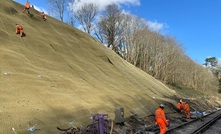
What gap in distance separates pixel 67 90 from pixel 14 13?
1155 cm

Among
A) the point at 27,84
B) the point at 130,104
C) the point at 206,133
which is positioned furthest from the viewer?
the point at 130,104

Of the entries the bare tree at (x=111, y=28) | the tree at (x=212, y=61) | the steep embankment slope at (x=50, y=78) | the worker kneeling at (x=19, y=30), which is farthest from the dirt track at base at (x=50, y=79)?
the tree at (x=212, y=61)

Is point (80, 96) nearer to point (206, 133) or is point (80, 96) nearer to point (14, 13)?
point (206, 133)

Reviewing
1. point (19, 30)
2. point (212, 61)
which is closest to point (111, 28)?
point (19, 30)

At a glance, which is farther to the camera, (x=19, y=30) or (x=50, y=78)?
(x=19, y=30)

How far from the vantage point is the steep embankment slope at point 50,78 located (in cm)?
1129

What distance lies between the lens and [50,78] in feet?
52.0

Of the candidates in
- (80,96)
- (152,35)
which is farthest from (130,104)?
(152,35)

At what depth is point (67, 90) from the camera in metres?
15.5

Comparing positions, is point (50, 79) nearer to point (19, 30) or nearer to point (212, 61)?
point (19, 30)

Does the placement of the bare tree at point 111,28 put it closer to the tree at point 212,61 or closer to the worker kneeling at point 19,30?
the worker kneeling at point 19,30

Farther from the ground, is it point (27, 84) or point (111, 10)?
point (111, 10)

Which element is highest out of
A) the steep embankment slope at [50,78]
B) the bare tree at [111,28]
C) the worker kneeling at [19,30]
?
the bare tree at [111,28]

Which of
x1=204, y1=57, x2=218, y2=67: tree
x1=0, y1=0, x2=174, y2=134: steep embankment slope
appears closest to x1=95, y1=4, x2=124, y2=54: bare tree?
x1=0, y1=0, x2=174, y2=134: steep embankment slope
